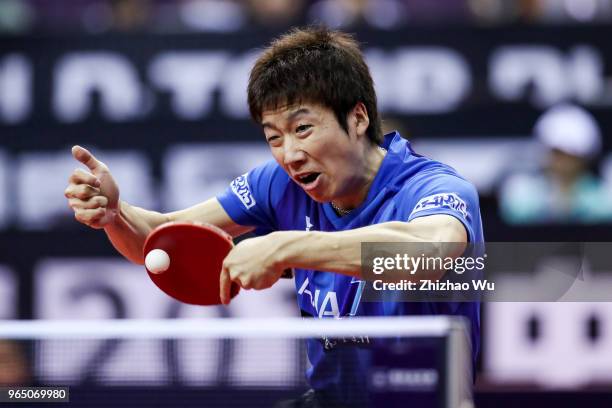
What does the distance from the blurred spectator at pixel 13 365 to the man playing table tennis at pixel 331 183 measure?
63cm

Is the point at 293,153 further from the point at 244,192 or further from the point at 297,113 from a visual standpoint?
the point at 244,192

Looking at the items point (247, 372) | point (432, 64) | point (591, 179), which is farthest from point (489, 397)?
point (247, 372)

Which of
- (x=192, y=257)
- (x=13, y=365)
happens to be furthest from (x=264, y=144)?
(x=13, y=365)

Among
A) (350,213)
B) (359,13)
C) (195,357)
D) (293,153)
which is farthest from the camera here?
(359,13)

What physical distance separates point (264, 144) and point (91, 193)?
2.75 metres

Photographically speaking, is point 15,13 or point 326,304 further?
point 15,13

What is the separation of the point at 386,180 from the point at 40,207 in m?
3.47

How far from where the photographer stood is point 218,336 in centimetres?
317

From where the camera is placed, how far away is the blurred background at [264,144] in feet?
21.1

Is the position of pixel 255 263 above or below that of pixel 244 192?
below

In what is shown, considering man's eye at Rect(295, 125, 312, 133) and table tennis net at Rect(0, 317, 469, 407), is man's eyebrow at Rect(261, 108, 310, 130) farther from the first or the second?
table tennis net at Rect(0, 317, 469, 407)

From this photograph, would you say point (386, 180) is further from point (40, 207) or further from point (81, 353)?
point (40, 207)

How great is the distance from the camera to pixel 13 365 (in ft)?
11.7

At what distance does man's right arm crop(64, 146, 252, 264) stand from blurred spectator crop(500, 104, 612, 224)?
8.03 feet
